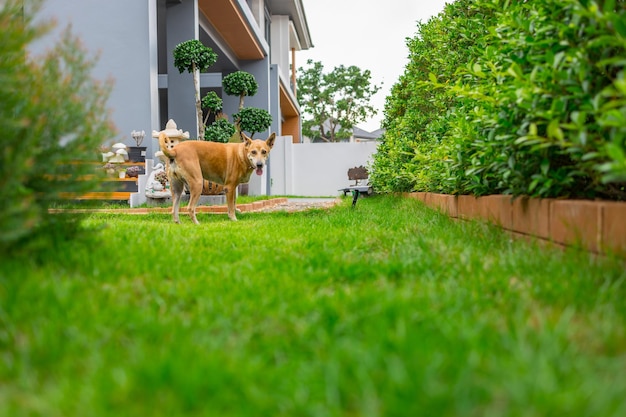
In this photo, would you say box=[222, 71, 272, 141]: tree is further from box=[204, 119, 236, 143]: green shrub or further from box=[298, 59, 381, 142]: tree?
box=[298, 59, 381, 142]: tree

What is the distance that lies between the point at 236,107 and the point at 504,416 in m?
16.3

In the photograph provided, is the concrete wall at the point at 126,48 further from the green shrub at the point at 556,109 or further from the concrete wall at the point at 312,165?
the concrete wall at the point at 312,165

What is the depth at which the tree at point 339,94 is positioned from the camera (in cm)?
4128

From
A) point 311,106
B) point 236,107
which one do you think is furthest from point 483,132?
point 311,106

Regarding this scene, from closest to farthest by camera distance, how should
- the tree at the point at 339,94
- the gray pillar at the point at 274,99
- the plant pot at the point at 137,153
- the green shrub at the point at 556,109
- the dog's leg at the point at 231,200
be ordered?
1. the green shrub at the point at 556,109
2. the dog's leg at the point at 231,200
3. the plant pot at the point at 137,153
4. the gray pillar at the point at 274,99
5. the tree at the point at 339,94

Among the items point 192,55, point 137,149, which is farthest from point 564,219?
point 192,55

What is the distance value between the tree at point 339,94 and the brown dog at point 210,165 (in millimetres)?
35251

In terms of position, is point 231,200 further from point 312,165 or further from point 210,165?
point 312,165

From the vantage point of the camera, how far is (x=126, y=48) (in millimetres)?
9289

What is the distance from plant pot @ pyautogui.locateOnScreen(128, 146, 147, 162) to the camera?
9.06 metres

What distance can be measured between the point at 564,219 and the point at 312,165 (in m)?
18.4

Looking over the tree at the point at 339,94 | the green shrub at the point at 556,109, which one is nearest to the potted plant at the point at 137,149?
the green shrub at the point at 556,109

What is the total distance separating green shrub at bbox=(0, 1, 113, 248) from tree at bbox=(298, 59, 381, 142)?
129 feet

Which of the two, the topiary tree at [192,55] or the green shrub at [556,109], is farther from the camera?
the topiary tree at [192,55]
